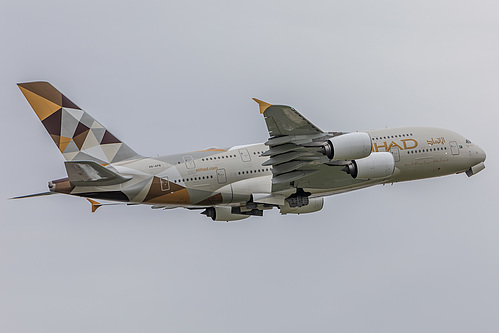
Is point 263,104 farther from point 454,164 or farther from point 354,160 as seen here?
point 454,164

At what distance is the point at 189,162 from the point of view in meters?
50.8

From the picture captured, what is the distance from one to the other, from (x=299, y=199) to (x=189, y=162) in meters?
7.62

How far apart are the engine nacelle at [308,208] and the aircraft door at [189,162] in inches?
302

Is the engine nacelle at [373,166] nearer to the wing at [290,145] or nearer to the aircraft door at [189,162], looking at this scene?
the wing at [290,145]

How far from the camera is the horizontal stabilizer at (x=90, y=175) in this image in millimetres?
46188

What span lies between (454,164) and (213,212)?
1682 centimetres

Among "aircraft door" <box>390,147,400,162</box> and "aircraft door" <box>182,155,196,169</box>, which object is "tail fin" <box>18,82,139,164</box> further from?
"aircraft door" <box>390,147,400,162</box>

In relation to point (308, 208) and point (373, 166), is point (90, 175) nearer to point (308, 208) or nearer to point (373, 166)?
point (308, 208)

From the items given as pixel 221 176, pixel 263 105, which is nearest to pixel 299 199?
pixel 221 176

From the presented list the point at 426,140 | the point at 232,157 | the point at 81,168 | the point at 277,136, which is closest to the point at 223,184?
the point at 232,157

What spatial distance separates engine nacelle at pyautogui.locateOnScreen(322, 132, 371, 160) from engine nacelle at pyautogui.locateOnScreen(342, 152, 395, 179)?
2643mm

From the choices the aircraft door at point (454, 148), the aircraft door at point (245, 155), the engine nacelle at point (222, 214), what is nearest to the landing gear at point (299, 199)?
the aircraft door at point (245, 155)

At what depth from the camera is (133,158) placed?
51812 mm

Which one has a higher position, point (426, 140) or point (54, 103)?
point (54, 103)
